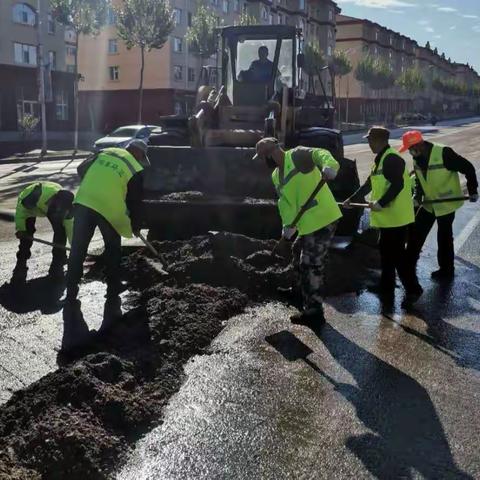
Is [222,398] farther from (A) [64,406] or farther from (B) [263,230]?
(B) [263,230]

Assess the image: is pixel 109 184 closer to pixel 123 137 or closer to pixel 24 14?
pixel 123 137

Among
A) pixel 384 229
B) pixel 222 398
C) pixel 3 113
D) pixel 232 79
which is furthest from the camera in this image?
pixel 3 113

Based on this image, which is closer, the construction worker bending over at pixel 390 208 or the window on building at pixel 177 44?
the construction worker bending over at pixel 390 208

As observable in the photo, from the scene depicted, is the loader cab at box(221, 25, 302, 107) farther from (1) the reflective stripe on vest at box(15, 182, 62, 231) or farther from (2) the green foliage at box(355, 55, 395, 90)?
(2) the green foliage at box(355, 55, 395, 90)

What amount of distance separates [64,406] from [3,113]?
1330 inches

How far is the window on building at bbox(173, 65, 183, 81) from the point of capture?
1772 inches

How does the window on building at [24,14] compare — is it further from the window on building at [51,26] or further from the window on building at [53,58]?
the window on building at [53,58]

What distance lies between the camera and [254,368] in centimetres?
452

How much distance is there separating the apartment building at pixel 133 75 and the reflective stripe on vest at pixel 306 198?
38.4m

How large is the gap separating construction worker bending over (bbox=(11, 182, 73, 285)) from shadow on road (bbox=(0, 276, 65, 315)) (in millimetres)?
150

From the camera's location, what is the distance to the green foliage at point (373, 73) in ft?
212

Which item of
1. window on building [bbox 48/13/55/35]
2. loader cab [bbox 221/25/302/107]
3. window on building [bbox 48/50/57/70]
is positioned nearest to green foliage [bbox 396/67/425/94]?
window on building [bbox 48/50/57/70]

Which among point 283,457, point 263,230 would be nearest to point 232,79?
point 263,230

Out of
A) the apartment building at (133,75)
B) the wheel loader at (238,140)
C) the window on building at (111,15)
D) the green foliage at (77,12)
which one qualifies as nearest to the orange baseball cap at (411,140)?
the wheel loader at (238,140)
